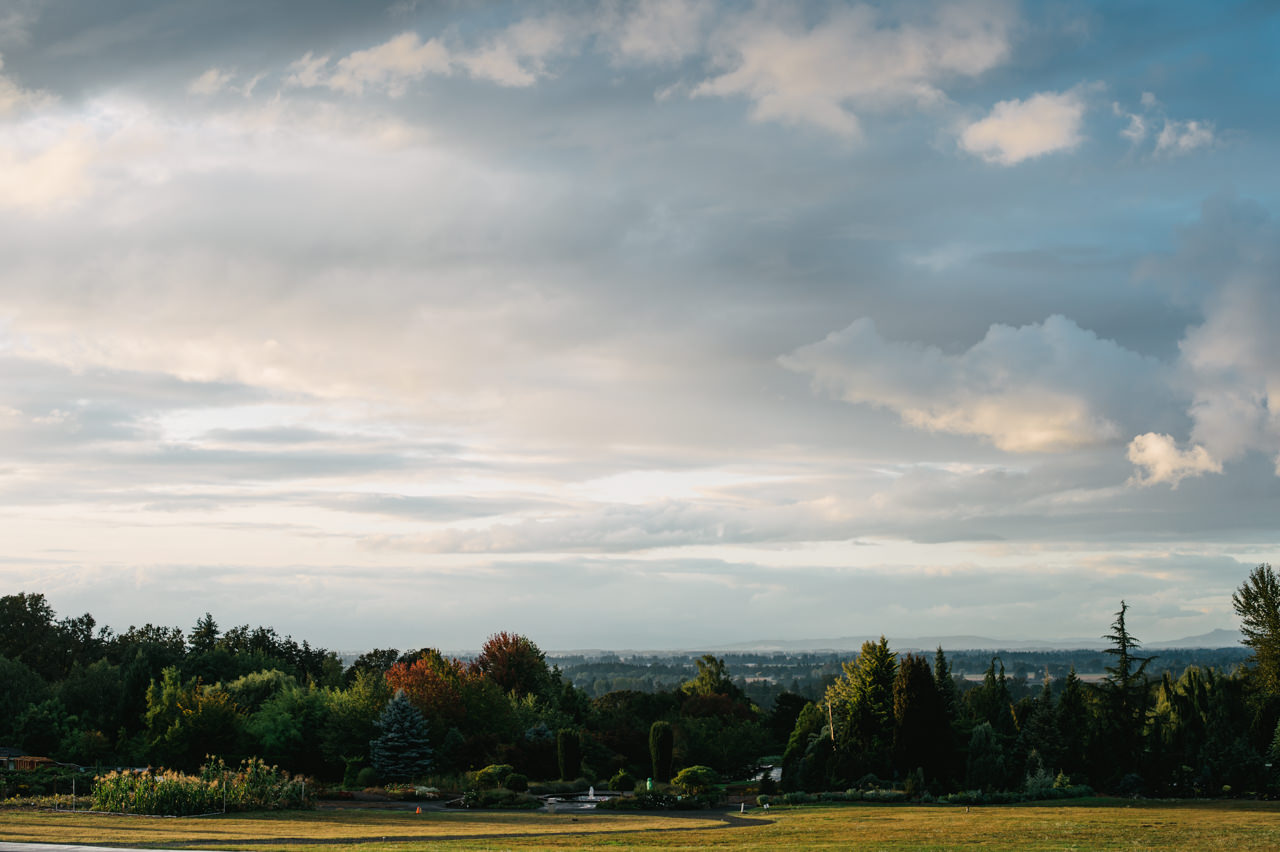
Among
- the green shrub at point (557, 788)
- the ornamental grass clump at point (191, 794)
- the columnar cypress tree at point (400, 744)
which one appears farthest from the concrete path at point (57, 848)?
the columnar cypress tree at point (400, 744)

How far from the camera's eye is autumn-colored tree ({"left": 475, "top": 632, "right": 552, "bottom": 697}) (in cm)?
6022

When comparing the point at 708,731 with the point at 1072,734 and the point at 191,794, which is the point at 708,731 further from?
the point at 191,794

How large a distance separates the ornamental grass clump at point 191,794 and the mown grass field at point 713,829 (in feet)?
5.34

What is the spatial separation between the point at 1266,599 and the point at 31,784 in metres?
54.5

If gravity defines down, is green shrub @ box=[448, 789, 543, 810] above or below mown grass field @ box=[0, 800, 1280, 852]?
below

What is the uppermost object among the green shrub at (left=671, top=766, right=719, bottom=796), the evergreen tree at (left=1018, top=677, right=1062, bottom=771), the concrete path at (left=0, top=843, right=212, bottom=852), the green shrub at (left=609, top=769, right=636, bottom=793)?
the concrete path at (left=0, top=843, right=212, bottom=852)

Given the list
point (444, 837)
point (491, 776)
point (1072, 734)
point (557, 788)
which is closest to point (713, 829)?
point (444, 837)

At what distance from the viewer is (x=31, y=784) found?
122 feet

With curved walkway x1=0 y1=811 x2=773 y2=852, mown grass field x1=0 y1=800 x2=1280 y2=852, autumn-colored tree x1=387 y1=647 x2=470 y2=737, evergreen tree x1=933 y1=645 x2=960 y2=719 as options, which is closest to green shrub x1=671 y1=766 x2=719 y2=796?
curved walkway x1=0 y1=811 x2=773 y2=852

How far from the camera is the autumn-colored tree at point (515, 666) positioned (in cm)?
6022

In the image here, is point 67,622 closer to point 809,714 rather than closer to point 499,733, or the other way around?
point 499,733

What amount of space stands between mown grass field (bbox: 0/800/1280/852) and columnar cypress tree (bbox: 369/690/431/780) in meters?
11.3

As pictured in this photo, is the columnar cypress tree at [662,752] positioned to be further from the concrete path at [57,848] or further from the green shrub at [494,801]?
the concrete path at [57,848]

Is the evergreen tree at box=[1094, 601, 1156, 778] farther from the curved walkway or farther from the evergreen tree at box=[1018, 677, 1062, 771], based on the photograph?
the curved walkway
